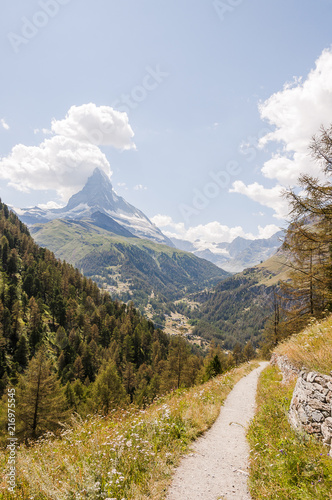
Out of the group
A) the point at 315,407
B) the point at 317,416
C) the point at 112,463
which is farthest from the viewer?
the point at 315,407

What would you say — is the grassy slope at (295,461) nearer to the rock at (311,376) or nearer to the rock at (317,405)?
the rock at (311,376)

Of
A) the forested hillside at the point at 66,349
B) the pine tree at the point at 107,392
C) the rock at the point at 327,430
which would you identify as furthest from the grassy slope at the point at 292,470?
the pine tree at the point at 107,392

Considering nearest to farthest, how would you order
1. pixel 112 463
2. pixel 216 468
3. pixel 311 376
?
1. pixel 112 463
2. pixel 311 376
3. pixel 216 468

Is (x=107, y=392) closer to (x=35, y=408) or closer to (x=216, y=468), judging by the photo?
(x=35, y=408)

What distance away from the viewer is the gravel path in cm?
539

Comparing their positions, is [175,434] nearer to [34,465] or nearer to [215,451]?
[215,451]

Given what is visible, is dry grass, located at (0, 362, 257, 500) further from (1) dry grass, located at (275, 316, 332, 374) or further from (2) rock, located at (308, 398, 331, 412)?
(1) dry grass, located at (275, 316, 332, 374)

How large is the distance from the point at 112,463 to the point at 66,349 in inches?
3529

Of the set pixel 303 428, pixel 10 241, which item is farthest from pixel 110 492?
pixel 10 241

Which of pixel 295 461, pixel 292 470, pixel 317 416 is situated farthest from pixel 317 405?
pixel 292 470

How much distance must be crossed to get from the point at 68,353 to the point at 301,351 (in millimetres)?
89804

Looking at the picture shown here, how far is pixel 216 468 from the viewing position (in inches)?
261

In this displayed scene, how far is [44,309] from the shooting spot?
99.2 meters

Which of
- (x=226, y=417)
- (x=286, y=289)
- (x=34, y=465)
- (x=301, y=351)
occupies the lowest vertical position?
(x=226, y=417)
